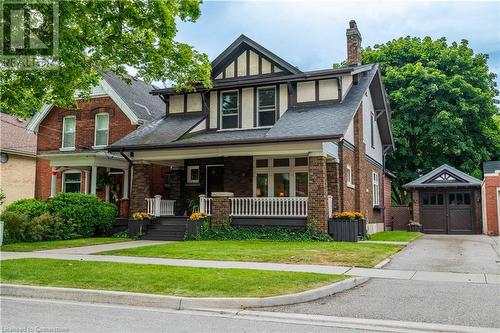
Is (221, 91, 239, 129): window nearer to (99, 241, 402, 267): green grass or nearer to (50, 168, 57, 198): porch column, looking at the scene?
(99, 241, 402, 267): green grass

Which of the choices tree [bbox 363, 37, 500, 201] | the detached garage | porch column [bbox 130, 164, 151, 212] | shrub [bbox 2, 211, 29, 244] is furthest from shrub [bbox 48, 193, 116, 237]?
tree [bbox 363, 37, 500, 201]

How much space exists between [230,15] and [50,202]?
399 inches

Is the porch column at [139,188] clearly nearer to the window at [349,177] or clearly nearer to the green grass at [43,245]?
the green grass at [43,245]

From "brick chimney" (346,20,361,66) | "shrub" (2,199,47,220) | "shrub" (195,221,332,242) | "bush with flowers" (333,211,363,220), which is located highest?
"brick chimney" (346,20,361,66)

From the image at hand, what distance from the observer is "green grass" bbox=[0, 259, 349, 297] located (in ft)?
25.4

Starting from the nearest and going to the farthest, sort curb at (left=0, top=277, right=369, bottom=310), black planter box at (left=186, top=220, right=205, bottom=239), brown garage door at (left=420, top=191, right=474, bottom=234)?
curb at (left=0, top=277, right=369, bottom=310) < black planter box at (left=186, top=220, right=205, bottom=239) < brown garage door at (left=420, top=191, right=474, bottom=234)

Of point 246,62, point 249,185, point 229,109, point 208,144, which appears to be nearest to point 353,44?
point 246,62

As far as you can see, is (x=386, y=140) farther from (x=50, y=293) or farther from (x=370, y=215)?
(x=50, y=293)

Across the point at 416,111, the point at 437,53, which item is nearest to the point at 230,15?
the point at 416,111

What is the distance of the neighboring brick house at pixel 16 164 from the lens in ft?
83.4

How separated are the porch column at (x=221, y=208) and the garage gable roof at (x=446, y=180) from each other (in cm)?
1267

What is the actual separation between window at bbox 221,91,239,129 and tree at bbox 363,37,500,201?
14887mm

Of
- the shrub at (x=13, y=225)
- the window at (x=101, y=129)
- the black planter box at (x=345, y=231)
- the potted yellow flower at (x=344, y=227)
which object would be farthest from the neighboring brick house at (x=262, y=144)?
the shrub at (x=13, y=225)

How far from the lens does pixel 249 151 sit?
1772 cm
